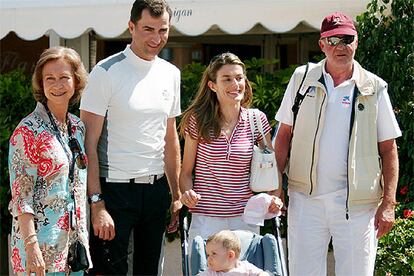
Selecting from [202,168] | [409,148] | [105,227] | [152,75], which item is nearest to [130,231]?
[105,227]

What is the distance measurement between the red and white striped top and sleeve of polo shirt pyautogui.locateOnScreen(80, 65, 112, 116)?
2.02 feet

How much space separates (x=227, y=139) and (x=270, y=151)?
0.90ft

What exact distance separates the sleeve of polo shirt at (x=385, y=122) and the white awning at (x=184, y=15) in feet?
7.18

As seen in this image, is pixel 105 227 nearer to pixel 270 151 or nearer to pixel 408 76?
pixel 270 151

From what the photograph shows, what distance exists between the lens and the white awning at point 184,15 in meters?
6.91

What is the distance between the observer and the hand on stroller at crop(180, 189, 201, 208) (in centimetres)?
471

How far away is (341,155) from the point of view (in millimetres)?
4789

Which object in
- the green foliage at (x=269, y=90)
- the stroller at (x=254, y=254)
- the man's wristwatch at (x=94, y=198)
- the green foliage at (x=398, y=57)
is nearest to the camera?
the stroller at (x=254, y=254)

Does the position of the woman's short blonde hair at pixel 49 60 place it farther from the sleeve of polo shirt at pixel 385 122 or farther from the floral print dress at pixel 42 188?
the sleeve of polo shirt at pixel 385 122

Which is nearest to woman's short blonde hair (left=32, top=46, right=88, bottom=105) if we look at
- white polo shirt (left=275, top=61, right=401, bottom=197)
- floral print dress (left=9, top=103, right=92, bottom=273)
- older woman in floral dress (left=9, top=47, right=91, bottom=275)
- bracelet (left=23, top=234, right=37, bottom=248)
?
older woman in floral dress (left=9, top=47, right=91, bottom=275)

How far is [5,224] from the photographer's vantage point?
7.89 metres

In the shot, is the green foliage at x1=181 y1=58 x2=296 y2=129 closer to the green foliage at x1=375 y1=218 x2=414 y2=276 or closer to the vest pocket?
the green foliage at x1=375 y1=218 x2=414 y2=276

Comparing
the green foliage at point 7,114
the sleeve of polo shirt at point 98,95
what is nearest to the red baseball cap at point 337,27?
the sleeve of polo shirt at point 98,95

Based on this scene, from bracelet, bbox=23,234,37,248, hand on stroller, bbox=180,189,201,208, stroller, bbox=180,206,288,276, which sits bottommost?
stroller, bbox=180,206,288,276
